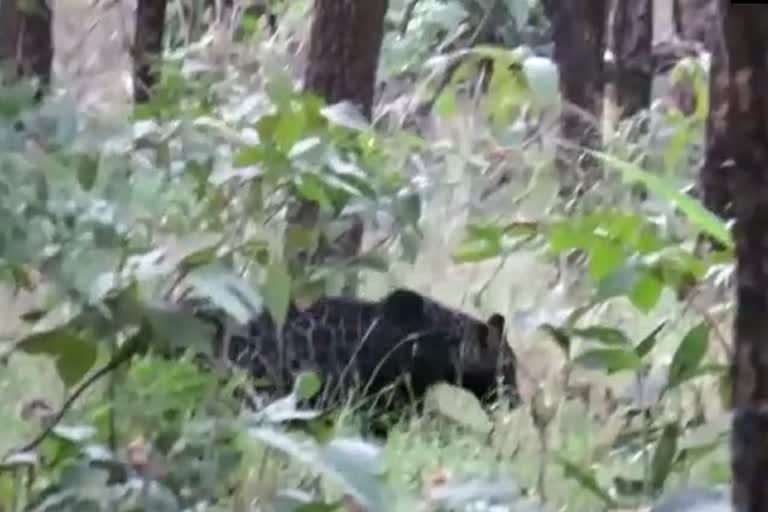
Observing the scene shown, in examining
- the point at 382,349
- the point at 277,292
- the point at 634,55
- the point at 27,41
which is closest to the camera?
the point at 277,292

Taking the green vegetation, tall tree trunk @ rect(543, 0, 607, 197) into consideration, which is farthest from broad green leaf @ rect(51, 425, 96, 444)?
tall tree trunk @ rect(543, 0, 607, 197)

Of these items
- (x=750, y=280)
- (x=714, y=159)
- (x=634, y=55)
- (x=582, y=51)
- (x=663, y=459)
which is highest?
(x=750, y=280)

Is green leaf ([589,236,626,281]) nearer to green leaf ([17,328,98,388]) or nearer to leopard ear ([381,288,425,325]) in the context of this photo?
green leaf ([17,328,98,388])

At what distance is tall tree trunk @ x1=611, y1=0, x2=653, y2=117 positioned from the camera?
439cm

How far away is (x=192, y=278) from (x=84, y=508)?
179mm

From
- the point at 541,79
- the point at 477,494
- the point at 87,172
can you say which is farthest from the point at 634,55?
the point at 477,494

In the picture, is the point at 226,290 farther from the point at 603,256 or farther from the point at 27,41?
the point at 27,41

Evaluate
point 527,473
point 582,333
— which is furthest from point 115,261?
point 527,473

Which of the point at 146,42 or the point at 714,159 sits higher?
the point at 714,159

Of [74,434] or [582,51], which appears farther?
[582,51]

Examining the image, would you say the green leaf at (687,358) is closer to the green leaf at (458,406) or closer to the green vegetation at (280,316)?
the green vegetation at (280,316)

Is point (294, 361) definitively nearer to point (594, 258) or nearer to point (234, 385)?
point (234, 385)

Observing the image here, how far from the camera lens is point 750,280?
58 centimetres

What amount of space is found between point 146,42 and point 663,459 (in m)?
2.42
